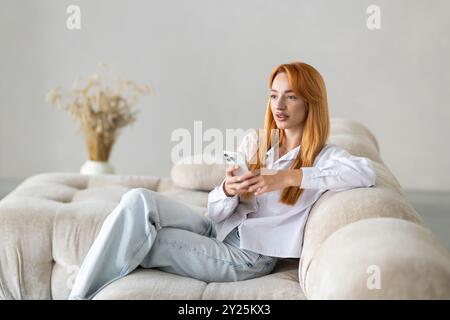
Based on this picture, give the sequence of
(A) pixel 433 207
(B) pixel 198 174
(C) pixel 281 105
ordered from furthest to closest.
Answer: (A) pixel 433 207, (B) pixel 198 174, (C) pixel 281 105

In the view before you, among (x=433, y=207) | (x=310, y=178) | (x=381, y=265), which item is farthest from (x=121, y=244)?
(x=433, y=207)

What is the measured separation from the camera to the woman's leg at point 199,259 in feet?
7.72

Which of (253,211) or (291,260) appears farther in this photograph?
(291,260)

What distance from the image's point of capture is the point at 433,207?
5883mm

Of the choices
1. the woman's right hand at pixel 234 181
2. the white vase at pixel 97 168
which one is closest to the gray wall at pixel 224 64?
the white vase at pixel 97 168

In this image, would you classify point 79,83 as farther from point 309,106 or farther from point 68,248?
point 309,106

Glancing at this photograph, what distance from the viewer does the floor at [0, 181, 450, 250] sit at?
5007 millimetres

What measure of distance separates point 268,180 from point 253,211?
228 mm

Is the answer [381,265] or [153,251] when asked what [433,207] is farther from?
[381,265]

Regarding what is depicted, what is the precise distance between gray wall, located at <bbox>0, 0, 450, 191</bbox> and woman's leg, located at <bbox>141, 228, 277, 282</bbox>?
4.19 m

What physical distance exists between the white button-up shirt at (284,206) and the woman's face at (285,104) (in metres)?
0.10

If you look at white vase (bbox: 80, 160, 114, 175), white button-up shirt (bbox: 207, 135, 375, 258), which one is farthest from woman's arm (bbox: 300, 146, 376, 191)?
white vase (bbox: 80, 160, 114, 175)

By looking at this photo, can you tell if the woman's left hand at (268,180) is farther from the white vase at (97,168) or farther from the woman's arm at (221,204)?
the white vase at (97,168)
